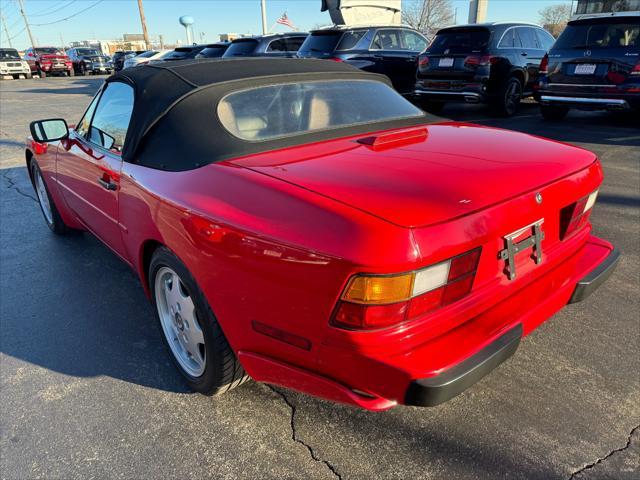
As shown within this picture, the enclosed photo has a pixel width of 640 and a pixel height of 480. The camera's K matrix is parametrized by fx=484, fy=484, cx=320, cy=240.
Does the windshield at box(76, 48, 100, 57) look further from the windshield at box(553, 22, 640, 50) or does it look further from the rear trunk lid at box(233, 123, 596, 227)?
the rear trunk lid at box(233, 123, 596, 227)

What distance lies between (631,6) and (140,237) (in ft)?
127

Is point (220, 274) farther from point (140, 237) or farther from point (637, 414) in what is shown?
point (637, 414)

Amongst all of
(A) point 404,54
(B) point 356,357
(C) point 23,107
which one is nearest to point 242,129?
(B) point 356,357

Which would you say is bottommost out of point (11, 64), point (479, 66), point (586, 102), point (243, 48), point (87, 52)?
point (11, 64)

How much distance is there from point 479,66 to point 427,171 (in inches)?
299

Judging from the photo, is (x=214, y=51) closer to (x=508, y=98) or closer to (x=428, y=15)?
(x=508, y=98)

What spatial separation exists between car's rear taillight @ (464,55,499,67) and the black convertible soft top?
646 centimetres

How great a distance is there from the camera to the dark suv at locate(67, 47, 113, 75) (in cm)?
Answer: 3369

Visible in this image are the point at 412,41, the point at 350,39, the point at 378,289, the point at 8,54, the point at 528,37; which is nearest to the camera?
the point at 378,289

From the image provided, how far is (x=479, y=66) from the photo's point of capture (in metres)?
8.50

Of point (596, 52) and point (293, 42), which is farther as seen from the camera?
point (293, 42)

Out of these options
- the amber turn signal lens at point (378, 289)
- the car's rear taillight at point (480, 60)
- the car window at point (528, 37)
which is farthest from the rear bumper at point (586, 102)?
the amber turn signal lens at point (378, 289)

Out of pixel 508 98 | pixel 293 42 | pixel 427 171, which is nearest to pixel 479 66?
pixel 508 98

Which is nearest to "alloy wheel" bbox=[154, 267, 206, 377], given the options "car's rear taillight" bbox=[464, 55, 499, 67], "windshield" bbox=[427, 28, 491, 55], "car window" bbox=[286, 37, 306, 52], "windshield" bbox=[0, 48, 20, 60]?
"car's rear taillight" bbox=[464, 55, 499, 67]
